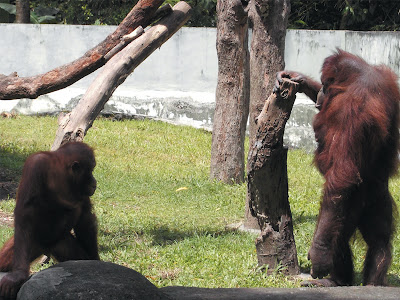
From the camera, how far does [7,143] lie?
8.83 meters

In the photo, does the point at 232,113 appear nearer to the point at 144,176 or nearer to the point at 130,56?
the point at 144,176

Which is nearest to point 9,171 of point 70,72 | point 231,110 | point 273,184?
point 70,72

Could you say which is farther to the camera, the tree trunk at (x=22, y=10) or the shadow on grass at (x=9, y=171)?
the tree trunk at (x=22, y=10)

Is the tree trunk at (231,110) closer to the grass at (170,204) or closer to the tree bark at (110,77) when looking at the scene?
the grass at (170,204)

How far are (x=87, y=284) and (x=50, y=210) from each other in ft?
2.43

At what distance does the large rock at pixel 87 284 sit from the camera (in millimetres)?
3088

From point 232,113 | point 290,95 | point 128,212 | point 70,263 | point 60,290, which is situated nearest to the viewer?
point 60,290

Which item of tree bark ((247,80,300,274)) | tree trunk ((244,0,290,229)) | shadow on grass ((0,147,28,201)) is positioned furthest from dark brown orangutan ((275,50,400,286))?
shadow on grass ((0,147,28,201))

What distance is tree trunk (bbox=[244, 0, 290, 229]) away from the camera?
4.95m

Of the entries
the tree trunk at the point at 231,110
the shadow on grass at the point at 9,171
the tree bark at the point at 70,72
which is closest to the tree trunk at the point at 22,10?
the shadow on grass at the point at 9,171

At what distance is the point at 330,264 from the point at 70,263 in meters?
1.68

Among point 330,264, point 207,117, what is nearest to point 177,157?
point 207,117

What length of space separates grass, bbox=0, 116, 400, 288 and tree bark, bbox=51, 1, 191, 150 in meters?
1.06

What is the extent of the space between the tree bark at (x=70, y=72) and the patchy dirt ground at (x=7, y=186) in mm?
1222
